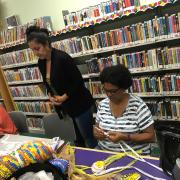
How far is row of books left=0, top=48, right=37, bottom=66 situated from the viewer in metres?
4.05

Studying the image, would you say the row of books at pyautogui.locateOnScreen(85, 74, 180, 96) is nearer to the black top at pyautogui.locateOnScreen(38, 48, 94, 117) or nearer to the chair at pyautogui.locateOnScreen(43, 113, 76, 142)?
the black top at pyautogui.locateOnScreen(38, 48, 94, 117)

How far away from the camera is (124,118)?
181 cm

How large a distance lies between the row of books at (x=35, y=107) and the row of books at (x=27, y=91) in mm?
153

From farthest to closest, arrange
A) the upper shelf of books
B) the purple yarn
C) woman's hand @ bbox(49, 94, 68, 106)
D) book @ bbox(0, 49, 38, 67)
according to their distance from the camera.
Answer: book @ bbox(0, 49, 38, 67) → the upper shelf of books → woman's hand @ bbox(49, 94, 68, 106) → the purple yarn

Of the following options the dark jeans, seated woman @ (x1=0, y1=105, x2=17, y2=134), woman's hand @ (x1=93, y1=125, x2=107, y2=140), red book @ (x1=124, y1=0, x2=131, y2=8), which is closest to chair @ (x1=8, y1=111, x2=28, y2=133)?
seated woman @ (x1=0, y1=105, x2=17, y2=134)

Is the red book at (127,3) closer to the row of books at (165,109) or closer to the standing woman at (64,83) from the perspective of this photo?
the standing woman at (64,83)

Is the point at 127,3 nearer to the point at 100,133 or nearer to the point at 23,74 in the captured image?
the point at 100,133

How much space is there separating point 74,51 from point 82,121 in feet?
3.83

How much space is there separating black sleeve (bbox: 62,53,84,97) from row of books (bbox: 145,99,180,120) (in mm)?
993

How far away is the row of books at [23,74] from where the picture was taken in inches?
161

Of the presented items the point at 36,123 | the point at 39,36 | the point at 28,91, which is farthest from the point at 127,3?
the point at 36,123

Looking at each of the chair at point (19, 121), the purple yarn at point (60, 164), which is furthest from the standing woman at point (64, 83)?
the purple yarn at point (60, 164)

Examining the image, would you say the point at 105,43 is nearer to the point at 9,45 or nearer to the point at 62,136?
the point at 62,136

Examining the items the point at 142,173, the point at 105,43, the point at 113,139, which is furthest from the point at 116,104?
the point at 105,43
